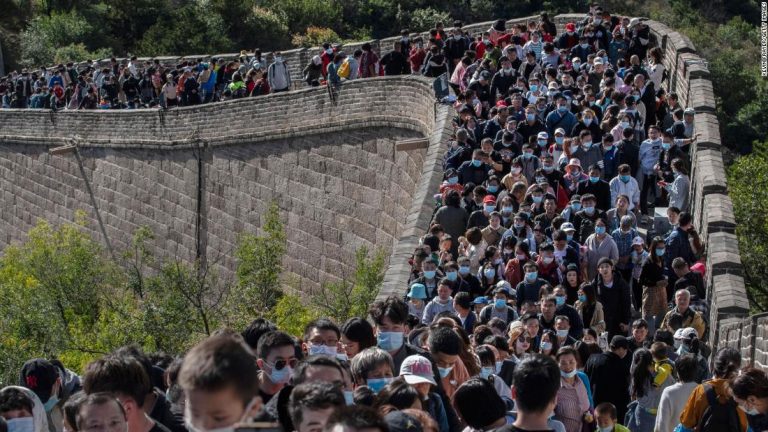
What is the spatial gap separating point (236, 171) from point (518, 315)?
62.3 feet

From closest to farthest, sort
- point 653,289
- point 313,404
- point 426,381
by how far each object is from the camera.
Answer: point 313,404
point 426,381
point 653,289

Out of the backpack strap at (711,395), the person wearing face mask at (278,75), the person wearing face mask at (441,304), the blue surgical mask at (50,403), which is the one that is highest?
the backpack strap at (711,395)

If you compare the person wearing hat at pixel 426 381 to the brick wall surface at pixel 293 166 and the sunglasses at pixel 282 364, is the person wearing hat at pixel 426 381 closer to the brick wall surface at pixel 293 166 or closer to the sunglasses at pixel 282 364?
the sunglasses at pixel 282 364

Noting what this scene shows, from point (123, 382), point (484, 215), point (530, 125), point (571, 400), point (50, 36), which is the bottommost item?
point (50, 36)

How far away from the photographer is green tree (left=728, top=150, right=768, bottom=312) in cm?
3259

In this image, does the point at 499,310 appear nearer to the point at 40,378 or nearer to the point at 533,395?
the point at 40,378

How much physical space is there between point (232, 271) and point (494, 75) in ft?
39.1

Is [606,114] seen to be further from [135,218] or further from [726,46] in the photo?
[726,46]

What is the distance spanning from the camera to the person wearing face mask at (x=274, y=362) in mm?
7664

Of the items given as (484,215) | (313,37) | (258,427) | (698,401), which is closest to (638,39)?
(484,215)

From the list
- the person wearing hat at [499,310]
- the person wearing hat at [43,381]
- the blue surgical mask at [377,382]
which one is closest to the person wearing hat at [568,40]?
the person wearing hat at [499,310]

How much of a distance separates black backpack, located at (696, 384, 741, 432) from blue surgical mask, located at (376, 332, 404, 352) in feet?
5.97

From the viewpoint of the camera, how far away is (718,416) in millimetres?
8656

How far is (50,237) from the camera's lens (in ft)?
105
